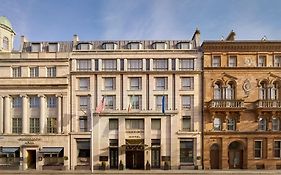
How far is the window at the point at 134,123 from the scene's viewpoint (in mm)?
42344

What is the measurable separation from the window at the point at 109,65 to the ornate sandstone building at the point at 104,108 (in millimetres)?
99

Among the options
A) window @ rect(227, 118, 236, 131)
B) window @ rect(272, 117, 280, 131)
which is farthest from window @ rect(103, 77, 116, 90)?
window @ rect(272, 117, 280, 131)

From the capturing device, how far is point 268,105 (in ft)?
135

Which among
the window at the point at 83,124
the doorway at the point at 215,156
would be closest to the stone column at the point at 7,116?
the window at the point at 83,124

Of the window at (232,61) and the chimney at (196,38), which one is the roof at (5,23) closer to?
the chimney at (196,38)

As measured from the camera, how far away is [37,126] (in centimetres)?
4234

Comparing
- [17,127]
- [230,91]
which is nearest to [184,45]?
[230,91]

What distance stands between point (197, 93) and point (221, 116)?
5385 mm

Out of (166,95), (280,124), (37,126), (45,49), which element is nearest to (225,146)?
(280,124)

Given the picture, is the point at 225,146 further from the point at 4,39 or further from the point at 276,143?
the point at 4,39

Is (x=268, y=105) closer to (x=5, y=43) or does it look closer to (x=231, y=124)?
(x=231, y=124)

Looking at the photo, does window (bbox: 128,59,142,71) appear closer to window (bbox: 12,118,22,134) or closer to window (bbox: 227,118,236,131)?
window (bbox: 227,118,236,131)

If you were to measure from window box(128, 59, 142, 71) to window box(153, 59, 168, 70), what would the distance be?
8.20ft

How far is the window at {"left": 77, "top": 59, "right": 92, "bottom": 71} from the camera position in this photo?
43.1 m
